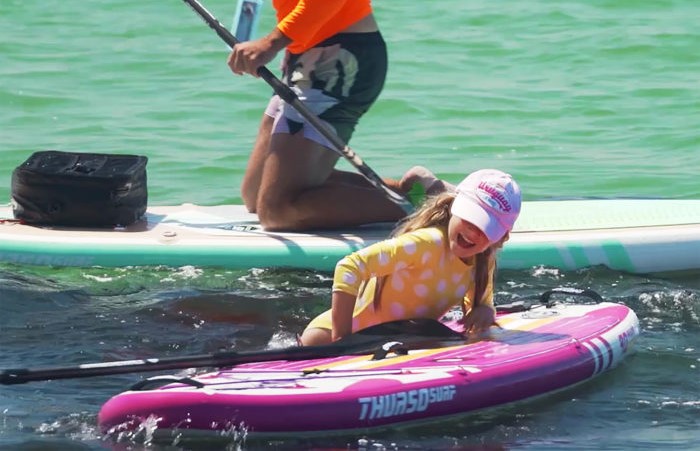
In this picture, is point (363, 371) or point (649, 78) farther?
point (649, 78)

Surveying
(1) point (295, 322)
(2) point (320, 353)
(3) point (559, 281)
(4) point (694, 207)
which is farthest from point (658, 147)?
(2) point (320, 353)

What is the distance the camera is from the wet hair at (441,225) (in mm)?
4746

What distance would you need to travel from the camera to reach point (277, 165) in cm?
626

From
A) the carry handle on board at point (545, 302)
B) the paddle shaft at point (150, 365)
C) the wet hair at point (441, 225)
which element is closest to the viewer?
the paddle shaft at point (150, 365)

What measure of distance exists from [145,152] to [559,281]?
4320 mm

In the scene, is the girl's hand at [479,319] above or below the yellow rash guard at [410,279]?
below

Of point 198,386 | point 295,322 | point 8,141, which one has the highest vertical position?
point 198,386

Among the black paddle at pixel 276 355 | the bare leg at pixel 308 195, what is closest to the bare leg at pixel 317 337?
the black paddle at pixel 276 355

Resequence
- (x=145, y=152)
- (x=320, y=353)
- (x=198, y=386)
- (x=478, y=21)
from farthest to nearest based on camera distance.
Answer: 1. (x=478, y=21)
2. (x=145, y=152)
3. (x=320, y=353)
4. (x=198, y=386)

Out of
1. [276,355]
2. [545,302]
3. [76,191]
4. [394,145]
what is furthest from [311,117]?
[394,145]

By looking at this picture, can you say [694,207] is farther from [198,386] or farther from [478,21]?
[478,21]

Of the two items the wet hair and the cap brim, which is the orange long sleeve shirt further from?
the cap brim

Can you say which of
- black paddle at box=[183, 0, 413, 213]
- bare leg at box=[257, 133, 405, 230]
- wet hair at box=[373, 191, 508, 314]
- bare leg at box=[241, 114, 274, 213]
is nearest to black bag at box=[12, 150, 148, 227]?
bare leg at box=[241, 114, 274, 213]

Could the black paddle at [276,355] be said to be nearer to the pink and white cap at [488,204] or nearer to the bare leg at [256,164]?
the pink and white cap at [488,204]
